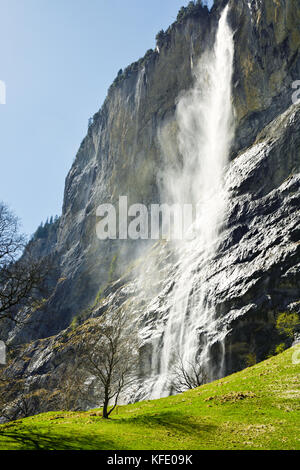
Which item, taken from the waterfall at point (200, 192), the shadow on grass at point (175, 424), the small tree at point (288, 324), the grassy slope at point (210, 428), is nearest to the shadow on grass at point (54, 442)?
the grassy slope at point (210, 428)

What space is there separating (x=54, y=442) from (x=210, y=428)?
266 inches

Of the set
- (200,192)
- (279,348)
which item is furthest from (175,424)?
(200,192)

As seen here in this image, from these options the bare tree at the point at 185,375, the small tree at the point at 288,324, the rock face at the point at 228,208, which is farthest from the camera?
the rock face at the point at 228,208

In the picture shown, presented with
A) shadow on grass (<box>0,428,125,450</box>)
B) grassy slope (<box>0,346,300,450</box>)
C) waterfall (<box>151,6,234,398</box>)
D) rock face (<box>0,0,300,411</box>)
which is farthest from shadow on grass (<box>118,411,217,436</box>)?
waterfall (<box>151,6,234,398</box>)

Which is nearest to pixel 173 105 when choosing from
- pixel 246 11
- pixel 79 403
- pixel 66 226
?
pixel 246 11

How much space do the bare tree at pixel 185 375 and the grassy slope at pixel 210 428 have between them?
13.6 metres

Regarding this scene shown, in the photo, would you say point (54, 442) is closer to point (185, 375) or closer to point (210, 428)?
point (210, 428)

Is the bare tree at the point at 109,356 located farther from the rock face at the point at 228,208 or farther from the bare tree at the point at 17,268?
the bare tree at the point at 17,268

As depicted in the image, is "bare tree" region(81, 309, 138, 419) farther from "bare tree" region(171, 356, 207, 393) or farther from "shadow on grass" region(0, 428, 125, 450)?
"bare tree" region(171, 356, 207, 393)

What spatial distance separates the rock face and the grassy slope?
4518 millimetres

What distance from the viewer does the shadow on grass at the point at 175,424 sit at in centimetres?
1530
